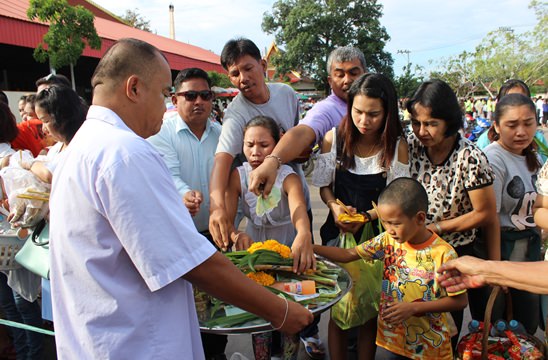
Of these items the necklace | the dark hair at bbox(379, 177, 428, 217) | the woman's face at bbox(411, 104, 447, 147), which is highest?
the woman's face at bbox(411, 104, 447, 147)

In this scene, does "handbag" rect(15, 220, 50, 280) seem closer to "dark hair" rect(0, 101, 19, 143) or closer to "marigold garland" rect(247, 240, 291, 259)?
"dark hair" rect(0, 101, 19, 143)

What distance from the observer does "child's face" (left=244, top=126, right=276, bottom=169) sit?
98.2 inches

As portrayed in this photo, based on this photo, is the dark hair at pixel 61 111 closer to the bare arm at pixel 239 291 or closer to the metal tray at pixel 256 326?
the metal tray at pixel 256 326

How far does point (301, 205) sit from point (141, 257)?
1.35 metres

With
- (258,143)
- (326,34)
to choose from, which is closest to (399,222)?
(258,143)

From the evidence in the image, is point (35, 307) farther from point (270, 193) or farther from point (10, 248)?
point (270, 193)

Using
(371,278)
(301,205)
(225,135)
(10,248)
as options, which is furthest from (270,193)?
(10,248)

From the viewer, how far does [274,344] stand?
3078 millimetres

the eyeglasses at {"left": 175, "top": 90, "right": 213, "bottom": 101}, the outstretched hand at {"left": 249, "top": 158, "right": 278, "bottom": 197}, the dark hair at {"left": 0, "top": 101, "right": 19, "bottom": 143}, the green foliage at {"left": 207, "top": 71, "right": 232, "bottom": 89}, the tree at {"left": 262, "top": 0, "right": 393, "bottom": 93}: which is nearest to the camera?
the outstretched hand at {"left": 249, "top": 158, "right": 278, "bottom": 197}

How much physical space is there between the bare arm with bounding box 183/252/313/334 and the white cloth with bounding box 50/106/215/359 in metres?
0.06

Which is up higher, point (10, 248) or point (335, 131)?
point (335, 131)

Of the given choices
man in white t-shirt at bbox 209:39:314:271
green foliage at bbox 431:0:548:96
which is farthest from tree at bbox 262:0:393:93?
man in white t-shirt at bbox 209:39:314:271

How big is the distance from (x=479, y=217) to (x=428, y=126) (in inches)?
23.2

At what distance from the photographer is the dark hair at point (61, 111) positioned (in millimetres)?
2623
